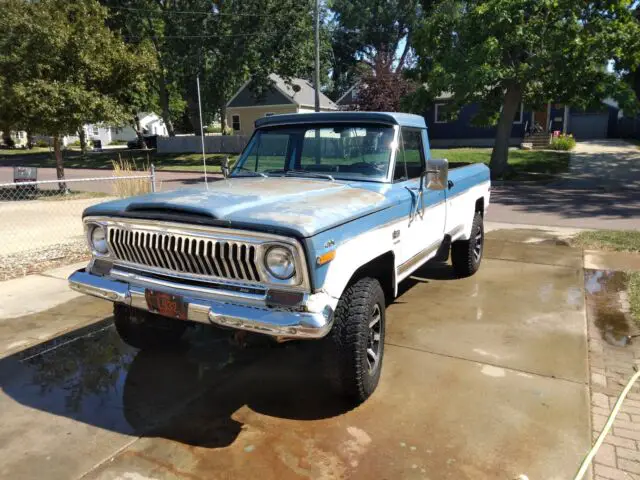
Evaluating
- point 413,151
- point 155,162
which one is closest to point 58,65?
point 413,151

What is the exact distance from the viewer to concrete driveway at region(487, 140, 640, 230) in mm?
10711

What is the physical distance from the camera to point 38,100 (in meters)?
13.9

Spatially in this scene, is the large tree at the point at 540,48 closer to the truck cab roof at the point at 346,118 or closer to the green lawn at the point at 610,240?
the green lawn at the point at 610,240

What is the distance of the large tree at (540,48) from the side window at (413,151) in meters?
11.9

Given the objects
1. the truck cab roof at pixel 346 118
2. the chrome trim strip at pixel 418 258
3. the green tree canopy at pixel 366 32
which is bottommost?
the chrome trim strip at pixel 418 258

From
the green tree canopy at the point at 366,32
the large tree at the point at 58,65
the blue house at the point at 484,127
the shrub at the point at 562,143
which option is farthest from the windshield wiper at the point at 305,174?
the green tree canopy at the point at 366,32

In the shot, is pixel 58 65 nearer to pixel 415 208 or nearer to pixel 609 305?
pixel 415 208

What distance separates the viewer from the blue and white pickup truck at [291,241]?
9.45ft

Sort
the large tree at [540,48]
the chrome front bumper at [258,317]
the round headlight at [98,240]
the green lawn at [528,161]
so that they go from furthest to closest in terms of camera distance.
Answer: the green lawn at [528,161] < the large tree at [540,48] < the round headlight at [98,240] < the chrome front bumper at [258,317]

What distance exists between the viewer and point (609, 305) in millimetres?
5289

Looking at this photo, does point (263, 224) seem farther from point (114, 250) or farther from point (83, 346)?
point (83, 346)

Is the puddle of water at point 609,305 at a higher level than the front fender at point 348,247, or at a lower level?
lower

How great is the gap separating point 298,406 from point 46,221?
9.56 metres

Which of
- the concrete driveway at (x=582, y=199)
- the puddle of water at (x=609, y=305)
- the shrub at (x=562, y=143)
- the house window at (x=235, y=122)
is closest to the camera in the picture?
the puddle of water at (x=609, y=305)
